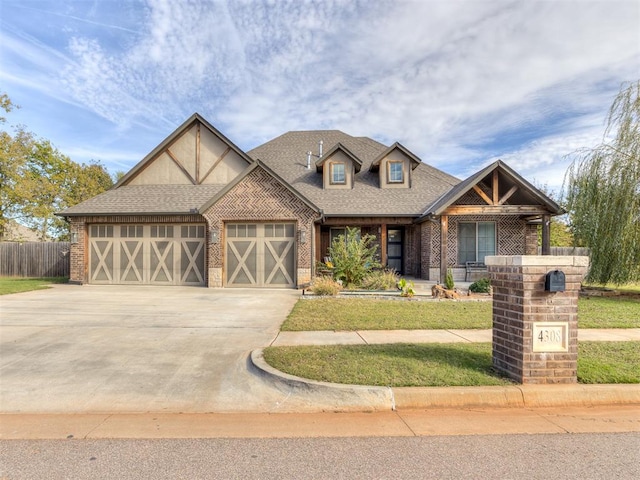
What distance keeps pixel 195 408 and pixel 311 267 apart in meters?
10.0

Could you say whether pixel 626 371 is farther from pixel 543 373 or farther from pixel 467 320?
pixel 467 320

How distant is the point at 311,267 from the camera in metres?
13.9

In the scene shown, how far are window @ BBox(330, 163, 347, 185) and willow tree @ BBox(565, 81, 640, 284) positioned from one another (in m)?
9.92

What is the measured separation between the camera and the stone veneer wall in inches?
547

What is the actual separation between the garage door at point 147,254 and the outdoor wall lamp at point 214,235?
1.08m

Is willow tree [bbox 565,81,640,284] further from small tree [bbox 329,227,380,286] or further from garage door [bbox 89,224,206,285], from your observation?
garage door [bbox 89,224,206,285]

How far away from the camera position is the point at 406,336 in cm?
653

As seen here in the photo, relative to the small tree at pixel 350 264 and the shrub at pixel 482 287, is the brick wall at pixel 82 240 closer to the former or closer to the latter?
the small tree at pixel 350 264

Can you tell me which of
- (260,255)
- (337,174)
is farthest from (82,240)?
→ (337,174)

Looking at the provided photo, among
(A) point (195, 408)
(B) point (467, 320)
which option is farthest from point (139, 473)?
(B) point (467, 320)

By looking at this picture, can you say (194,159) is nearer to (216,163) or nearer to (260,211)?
(216,163)

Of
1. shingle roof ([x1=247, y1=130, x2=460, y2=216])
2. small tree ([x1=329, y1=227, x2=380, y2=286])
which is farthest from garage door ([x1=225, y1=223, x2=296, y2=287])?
shingle roof ([x1=247, y1=130, x2=460, y2=216])

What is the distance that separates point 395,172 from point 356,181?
207 cm

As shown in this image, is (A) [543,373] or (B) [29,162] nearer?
(A) [543,373]
